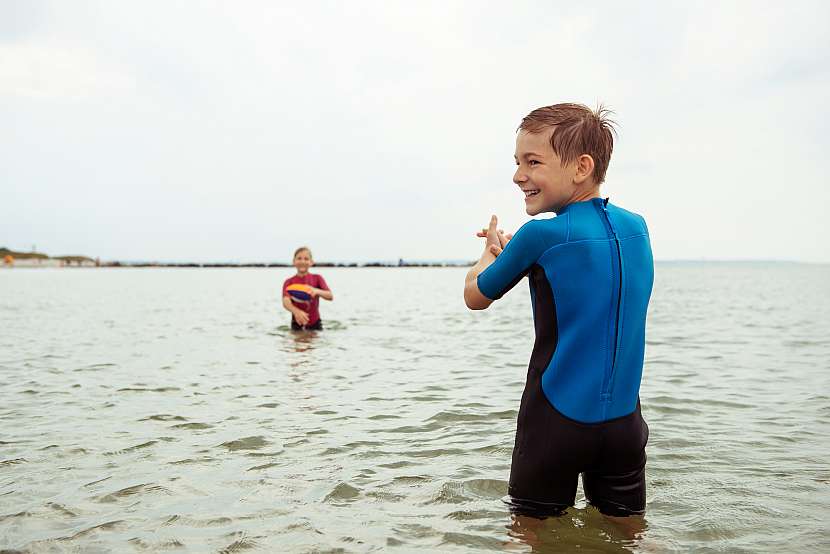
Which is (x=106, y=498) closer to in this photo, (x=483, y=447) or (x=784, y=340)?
(x=483, y=447)

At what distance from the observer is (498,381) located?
31.4 ft

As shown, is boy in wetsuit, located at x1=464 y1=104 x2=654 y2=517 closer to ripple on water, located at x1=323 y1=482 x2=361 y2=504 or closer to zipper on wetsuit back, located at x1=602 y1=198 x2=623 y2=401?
zipper on wetsuit back, located at x1=602 y1=198 x2=623 y2=401

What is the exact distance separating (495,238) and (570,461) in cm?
117

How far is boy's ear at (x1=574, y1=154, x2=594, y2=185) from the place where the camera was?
3.12m

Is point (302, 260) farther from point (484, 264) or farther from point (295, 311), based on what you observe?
point (484, 264)

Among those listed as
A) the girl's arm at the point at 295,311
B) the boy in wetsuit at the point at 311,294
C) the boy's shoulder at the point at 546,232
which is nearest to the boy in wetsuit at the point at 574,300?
the boy's shoulder at the point at 546,232

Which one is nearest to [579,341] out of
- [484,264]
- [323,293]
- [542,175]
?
[484,264]

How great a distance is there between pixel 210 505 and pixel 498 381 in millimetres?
5729

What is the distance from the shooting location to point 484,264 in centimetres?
343

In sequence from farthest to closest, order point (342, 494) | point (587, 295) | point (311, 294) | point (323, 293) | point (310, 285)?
point (311, 294) < point (310, 285) < point (323, 293) < point (342, 494) < point (587, 295)

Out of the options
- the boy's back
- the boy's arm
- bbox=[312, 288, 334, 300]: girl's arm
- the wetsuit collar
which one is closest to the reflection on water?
the boy's back

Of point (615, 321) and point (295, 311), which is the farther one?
point (295, 311)

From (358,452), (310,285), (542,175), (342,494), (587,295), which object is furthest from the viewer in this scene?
Result: (310,285)

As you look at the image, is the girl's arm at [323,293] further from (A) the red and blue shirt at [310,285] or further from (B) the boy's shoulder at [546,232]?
(B) the boy's shoulder at [546,232]
